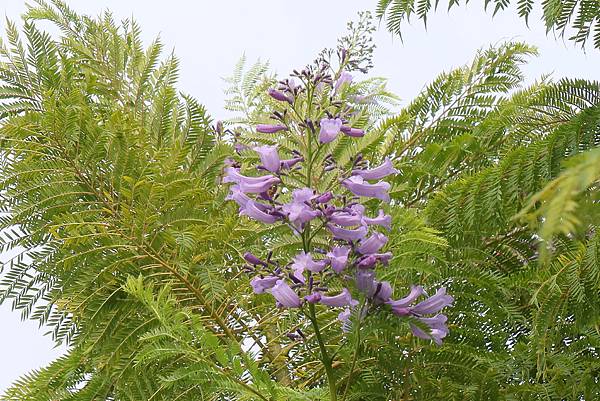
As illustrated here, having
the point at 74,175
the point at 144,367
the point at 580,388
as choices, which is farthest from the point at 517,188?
the point at 74,175

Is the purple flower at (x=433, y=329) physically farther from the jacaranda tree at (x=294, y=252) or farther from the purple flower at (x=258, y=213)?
the purple flower at (x=258, y=213)

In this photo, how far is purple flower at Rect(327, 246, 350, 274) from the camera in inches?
52.8

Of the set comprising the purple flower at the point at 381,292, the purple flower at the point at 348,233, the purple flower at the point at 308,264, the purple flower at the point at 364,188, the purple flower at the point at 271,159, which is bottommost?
the purple flower at the point at 381,292

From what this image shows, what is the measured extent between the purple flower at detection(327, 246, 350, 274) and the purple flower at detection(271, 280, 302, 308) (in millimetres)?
79

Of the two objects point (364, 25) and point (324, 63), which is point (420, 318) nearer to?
point (324, 63)

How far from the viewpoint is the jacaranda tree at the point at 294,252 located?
144 centimetres

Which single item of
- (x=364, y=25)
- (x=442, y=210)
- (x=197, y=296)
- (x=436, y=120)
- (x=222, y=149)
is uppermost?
(x=364, y=25)

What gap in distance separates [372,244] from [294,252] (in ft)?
1.20

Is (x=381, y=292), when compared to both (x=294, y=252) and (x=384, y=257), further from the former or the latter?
(x=294, y=252)

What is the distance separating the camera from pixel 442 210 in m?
1.93

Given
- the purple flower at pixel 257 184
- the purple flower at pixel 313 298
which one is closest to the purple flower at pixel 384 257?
the purple flower at pixel 313 298

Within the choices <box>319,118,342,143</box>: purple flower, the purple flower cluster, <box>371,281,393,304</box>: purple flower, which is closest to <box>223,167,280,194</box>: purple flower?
the purple flower cluster

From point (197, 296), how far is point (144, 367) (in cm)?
19

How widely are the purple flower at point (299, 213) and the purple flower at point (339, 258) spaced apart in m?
0.06
